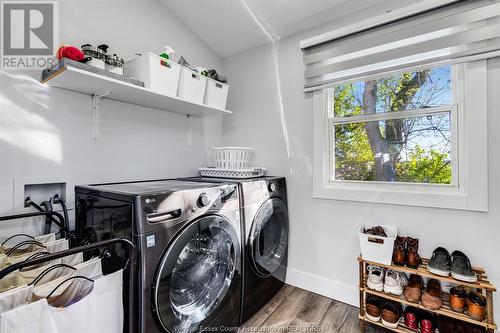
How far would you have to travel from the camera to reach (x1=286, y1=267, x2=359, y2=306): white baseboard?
1.81 meters

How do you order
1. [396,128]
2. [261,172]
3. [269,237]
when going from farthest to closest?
[261,172], [269,237], [396,128]

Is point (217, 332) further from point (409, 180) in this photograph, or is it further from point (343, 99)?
point (343, 99)

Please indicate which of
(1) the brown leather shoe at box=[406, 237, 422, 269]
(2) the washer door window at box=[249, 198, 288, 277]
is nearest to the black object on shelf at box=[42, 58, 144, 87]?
(2) the washer door window at box=[249, 198, 288, 277]

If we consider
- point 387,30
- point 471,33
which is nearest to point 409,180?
point 471,33

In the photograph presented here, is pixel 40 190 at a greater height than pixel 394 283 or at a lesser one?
greater

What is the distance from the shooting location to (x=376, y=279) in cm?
151

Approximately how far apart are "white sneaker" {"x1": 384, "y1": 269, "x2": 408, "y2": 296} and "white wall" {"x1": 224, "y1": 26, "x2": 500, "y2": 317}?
9.8 inches

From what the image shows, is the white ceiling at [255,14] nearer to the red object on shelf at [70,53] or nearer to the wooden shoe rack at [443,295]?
the red object on shelf at [70,53]

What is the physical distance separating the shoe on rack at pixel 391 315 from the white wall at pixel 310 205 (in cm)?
32

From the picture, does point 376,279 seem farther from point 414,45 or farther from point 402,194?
point 414,45

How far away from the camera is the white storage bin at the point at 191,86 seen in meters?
1.72

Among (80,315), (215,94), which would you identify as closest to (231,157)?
(215,94)

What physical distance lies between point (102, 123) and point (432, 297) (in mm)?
2292

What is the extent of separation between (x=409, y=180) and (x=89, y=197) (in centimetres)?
203
